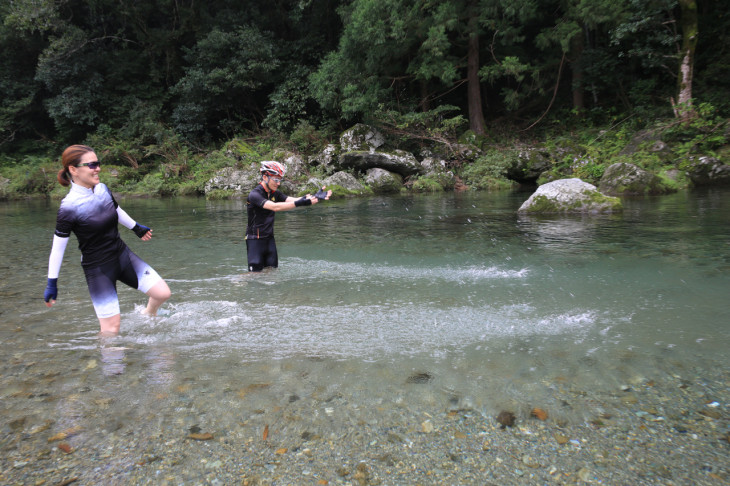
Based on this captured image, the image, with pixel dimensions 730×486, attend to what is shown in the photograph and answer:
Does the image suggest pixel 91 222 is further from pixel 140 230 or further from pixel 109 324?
pixel 109 324

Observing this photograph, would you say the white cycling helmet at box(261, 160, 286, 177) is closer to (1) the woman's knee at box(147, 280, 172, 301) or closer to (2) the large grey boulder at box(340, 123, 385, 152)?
(1) the woman's knee at box(147, 280, 172, 301)

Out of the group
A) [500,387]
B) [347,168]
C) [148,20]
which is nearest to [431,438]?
[500,387]

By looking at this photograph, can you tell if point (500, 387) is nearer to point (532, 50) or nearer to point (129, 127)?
point (532, 50)

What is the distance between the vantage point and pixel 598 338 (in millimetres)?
3859

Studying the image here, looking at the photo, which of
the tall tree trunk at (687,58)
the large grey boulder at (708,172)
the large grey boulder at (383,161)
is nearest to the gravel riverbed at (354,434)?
the large grey boulder at (708,172)

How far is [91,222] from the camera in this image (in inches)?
148

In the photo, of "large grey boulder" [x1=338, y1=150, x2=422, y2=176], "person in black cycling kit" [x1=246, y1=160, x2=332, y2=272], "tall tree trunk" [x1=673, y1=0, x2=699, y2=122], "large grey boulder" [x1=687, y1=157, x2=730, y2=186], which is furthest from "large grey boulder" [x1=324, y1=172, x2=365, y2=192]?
"tall tree trunk" [x1=673, y1=0, x2=699, y2=122]

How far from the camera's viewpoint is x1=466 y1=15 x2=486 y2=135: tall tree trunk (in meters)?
21.7

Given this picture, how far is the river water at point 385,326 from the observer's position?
3.08 m

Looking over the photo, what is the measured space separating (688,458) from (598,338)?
1.65 metres

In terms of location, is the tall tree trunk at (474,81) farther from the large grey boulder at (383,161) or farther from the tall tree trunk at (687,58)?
the tall tree trunk at (687,58)

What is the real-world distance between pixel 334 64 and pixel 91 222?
22.1m

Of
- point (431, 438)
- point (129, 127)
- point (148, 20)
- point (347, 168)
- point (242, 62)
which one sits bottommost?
point (431, 438)

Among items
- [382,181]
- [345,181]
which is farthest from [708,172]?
[345,181]
